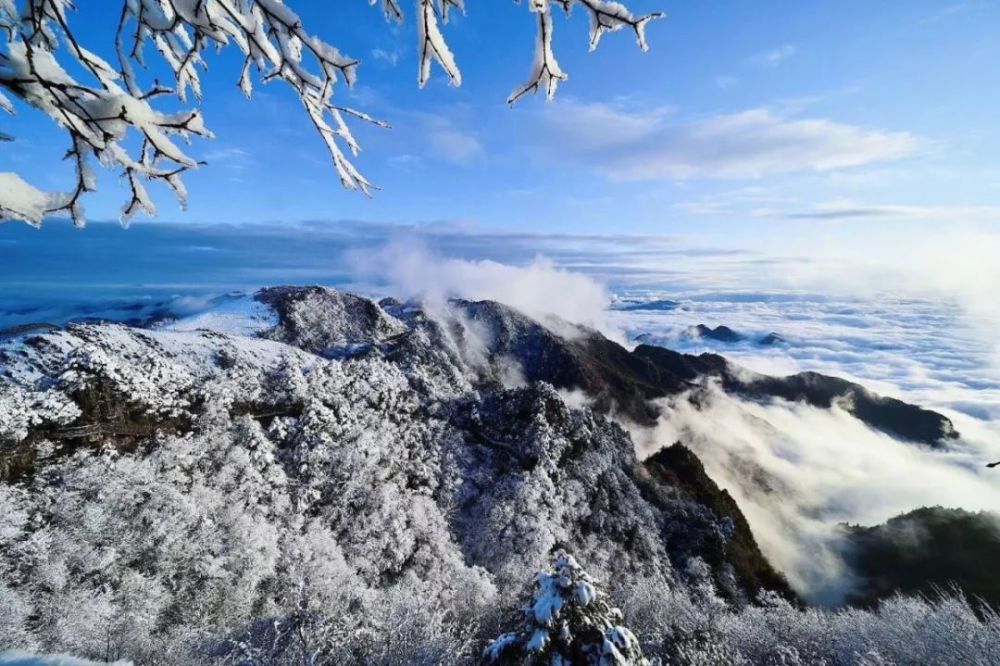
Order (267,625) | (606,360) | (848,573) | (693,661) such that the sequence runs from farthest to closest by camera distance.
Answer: (606,360) < (848,573) < (267,625) < (693,661)

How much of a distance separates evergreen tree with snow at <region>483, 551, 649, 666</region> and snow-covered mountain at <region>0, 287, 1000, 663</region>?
664 centimetres

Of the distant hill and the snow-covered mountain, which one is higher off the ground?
the snow-covered mountain

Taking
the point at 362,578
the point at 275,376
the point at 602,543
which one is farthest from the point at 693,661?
the point at 275,376

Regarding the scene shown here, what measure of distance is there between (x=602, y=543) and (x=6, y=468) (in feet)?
139

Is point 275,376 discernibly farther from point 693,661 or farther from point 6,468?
point 693,661

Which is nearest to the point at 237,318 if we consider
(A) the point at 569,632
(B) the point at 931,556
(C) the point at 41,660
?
(A) the point at 569,632

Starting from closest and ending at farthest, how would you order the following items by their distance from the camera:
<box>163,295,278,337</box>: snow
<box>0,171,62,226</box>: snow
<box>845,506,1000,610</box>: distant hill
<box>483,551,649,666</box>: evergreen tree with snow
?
<box>0,171,62,226</box>: snow → <box>483,551,649,666</box>: evergreen tree with snow → <box>163,295,278,337</box>: snow → <box>845,506,1000,610</box>: distant hill

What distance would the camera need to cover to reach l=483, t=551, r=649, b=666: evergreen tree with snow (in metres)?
11.4

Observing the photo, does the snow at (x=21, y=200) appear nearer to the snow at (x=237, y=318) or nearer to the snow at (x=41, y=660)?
the snow at (x=41, y=660)

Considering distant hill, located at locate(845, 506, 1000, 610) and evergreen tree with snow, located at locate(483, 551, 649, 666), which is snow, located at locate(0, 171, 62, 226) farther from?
distant hill, located at locate(845, 506, 1000, 610)

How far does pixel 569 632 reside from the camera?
11.8 metres

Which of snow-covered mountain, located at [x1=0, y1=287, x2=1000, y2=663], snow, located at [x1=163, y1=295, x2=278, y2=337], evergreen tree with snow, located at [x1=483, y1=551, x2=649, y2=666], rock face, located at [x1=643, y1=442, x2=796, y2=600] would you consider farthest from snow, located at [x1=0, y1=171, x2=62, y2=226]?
snow, located at [x1=163, y1=295, x2=278, y2=337]

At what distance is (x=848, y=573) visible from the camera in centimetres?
9056

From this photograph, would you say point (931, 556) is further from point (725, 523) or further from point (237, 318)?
point (237, 318)
